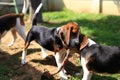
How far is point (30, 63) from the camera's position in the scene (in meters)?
7.42

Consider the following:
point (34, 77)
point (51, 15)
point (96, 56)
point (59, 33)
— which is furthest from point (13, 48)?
point (51, 15)

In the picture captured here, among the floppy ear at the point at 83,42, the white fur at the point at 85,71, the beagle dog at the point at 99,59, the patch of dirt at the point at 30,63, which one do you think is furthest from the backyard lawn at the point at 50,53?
the floppy ear at the point at 83,42

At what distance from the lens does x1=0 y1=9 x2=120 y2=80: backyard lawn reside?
6910 mm

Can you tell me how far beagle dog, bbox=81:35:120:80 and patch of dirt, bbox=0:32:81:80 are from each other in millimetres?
927

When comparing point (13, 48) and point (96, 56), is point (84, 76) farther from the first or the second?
point (13, 48)

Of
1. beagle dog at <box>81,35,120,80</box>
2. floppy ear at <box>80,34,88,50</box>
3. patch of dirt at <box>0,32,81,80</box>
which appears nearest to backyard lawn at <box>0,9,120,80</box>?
patch of dirt at <box>0,32,81,80</box>

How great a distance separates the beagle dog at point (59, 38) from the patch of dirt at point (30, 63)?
249 mm

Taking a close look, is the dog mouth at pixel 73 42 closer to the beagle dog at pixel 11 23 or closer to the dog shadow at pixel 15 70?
the dog shadow at pixel 15 70

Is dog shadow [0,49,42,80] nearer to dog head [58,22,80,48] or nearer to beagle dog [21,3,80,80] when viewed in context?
beagle dog [21,3,80,80]

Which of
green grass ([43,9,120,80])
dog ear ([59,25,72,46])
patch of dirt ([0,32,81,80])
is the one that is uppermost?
dog ear ([59,25,72,46])

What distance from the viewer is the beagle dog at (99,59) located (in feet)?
19.7

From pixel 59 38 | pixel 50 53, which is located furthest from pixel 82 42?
pixel 50 53

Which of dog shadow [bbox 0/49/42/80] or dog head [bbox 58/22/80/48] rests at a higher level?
dog head [bbox 58/22/80/48]

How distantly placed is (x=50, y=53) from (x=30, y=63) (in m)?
0.74
